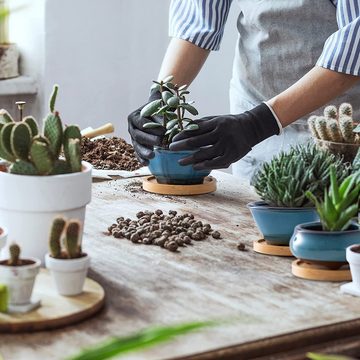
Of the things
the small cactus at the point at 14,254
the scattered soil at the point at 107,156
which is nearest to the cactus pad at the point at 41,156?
the small cactus at the point at 14,254

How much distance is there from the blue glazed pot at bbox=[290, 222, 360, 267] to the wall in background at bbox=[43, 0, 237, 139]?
8.99 feet

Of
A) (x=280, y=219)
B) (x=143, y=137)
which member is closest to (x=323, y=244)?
(x=280, y=219)

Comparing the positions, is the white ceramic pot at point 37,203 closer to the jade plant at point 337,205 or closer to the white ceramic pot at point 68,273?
the white ceramic pot at point 68,273

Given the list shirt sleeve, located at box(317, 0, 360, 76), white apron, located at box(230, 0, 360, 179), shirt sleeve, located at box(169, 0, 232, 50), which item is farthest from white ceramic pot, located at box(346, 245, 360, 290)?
shirt sleeve, located at box(169, 0, 232, 50)

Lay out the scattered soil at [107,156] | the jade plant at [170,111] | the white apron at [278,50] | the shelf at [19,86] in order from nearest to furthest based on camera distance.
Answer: the jade plant at [170,111], the scattered soil at [107,156], the white apron at [278,50], the shelf at [19,86]

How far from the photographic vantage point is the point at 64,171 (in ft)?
5.71

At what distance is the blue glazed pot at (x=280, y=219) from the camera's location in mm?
1839

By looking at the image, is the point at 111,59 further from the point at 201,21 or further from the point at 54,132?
the point at 54,132

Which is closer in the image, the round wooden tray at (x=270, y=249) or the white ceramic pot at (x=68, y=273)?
the white ceramic pot at (x=68, y=273)

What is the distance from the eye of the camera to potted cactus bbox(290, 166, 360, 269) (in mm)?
1693

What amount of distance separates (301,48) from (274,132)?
16.0 inches

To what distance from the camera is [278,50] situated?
2.98 m

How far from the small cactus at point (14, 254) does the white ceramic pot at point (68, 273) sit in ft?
0.18

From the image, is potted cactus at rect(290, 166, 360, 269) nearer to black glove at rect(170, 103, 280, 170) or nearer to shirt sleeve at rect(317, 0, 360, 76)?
black glove at rect(170, 103, 280, 170)
